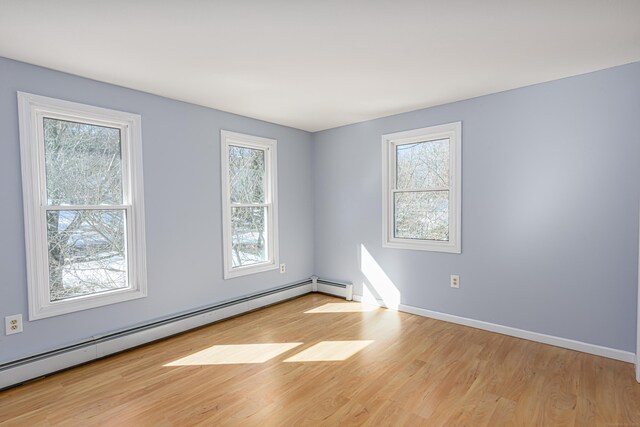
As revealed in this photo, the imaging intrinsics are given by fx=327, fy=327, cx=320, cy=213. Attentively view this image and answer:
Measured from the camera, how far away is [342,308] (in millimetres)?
4035

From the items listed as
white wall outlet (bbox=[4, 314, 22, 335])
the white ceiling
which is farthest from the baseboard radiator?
the white ceiling

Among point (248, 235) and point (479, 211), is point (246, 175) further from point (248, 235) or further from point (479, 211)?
point (479, 211)

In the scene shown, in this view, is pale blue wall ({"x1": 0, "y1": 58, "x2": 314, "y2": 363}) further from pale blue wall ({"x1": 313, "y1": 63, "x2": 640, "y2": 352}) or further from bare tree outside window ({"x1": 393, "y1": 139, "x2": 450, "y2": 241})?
pale blue wall ({"x1": 313, "y1": 63, "x2": 640, "y2": 352})

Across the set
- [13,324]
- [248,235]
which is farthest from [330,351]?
[13,324]

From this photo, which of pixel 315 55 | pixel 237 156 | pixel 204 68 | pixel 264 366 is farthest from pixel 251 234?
pixel 315 55

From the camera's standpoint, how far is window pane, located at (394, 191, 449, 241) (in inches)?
142

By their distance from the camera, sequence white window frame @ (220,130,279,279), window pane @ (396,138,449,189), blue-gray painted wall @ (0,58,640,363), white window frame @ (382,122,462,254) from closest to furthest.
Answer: blue-gray painted wall @ (0,58,640,363) → white window frame @ (382,122,462,254) → window pane @ (396,138,449,189) → white window frame @ (220,130,279,279)

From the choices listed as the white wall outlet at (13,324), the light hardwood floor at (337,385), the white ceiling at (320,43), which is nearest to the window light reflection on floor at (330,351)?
the light hardwood floor at (337,385)

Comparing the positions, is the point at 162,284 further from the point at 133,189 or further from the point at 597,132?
the point at 597,132

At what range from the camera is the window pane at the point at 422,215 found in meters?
3.61

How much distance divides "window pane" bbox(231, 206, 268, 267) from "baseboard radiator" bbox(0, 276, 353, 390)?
0.45 metres

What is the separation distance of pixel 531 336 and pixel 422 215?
5.08 ft

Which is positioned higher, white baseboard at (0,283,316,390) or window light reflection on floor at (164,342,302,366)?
white baseboard at (0,283,316,390)

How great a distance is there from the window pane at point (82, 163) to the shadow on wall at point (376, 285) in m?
2.84
